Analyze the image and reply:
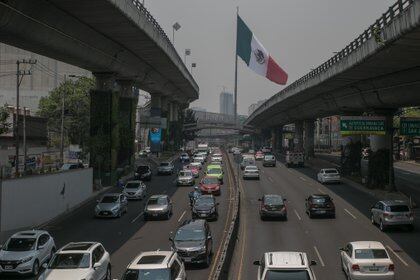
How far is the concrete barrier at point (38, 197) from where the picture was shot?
31.6 metres

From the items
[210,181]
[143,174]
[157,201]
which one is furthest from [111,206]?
[143,174]

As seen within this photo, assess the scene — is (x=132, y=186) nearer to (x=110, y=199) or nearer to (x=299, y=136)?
(x=110, y=199)

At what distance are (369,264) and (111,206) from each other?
22401 mm

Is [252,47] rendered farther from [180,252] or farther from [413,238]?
[180,252]

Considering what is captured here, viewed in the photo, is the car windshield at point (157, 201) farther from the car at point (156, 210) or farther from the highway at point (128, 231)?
the highway at point (128, 231)

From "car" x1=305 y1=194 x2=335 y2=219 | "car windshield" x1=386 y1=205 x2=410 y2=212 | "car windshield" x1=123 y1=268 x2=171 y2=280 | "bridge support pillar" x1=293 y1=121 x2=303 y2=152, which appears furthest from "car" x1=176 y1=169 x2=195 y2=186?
"bridge support pillar" x1=293 y1=121 x2=303 y2=152

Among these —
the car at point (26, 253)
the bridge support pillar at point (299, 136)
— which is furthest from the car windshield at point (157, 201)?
the bridge support pillar at point (299, 136)

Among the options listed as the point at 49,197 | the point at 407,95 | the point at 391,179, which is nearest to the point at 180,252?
the point at 49,197

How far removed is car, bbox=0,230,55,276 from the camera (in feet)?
77.1

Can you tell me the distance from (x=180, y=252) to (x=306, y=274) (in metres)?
8.21

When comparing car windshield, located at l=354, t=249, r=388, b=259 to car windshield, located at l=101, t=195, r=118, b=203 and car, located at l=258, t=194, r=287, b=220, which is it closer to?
car, located at l=258, t=194, r=287, b=220

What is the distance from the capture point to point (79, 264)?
65.7ft

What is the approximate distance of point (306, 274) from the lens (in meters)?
17.4

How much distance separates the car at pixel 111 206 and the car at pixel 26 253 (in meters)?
13.7
